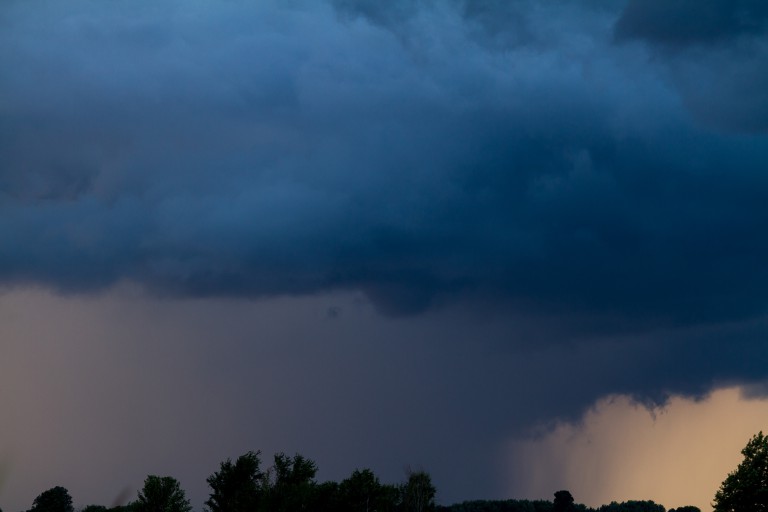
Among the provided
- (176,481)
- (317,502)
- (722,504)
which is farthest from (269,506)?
(722,504)

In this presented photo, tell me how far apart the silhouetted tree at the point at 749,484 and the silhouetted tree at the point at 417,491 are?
41788 mm

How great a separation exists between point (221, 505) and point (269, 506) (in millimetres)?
16603

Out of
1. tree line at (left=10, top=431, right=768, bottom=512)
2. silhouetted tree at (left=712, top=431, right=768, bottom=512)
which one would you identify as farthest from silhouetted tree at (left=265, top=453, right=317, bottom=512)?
silhouetted tree at (left=712, top=431, right=768, bottom=512)

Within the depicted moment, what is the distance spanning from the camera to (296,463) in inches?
5664

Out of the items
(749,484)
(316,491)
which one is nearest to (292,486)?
→ (316,491)

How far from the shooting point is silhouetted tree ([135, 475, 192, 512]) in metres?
137

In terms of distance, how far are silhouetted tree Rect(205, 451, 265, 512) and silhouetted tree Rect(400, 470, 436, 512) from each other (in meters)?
30.1

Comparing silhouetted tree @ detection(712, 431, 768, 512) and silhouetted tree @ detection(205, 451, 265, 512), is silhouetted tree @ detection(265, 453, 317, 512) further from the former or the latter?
silhouetted tree @ detection(712, 431, 768, 512)

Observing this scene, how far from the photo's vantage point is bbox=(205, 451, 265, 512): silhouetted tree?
142 m

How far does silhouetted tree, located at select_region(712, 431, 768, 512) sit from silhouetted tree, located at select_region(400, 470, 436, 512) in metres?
41.8

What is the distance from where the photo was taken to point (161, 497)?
5413 inches

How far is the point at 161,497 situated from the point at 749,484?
8473cm

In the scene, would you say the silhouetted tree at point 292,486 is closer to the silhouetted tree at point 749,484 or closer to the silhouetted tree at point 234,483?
the silhouetted tree at point 234,483

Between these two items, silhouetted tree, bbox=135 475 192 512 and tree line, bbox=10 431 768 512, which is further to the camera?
silhouetted tree, bbox=135 475 192 512
